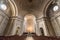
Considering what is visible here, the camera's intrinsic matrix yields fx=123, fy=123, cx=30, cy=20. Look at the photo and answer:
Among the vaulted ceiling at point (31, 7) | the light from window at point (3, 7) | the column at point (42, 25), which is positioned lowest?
the column at point (42, 25)

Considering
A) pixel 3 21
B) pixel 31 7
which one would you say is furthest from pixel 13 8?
pixel 31 7

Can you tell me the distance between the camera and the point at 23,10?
12688mm

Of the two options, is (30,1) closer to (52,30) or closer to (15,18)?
(15,18)

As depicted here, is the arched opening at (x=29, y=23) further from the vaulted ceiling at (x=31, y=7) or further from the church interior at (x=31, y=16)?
the vaulted ceiling at (x=31, y=7)

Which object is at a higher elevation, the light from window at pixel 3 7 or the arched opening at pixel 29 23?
the light from window at pixel 3 7

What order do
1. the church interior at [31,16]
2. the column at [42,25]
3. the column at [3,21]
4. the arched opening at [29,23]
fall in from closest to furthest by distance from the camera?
the column at [3,21] < the church interior at [31,16] < the column at [42,25] < the arched opening at [29,23]

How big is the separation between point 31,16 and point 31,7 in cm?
100

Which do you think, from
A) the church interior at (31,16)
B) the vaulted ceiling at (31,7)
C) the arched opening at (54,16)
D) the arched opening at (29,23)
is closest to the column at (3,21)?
the church interior at (31,16)

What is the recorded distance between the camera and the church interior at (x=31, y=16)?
11062 mm

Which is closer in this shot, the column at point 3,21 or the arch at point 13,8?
the column at point 3,21

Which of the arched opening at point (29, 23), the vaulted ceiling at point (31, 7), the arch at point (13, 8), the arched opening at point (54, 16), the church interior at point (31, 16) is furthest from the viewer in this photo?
the arched opening at point (29, 23)

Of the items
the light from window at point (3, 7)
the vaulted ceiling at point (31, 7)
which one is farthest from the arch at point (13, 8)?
the light from window at point (3, 7)

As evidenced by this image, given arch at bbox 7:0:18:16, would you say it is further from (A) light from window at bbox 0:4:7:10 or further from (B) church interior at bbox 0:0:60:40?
(A) light from window at bbox 0:4:7:10

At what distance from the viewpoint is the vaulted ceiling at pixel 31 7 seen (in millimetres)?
12312
